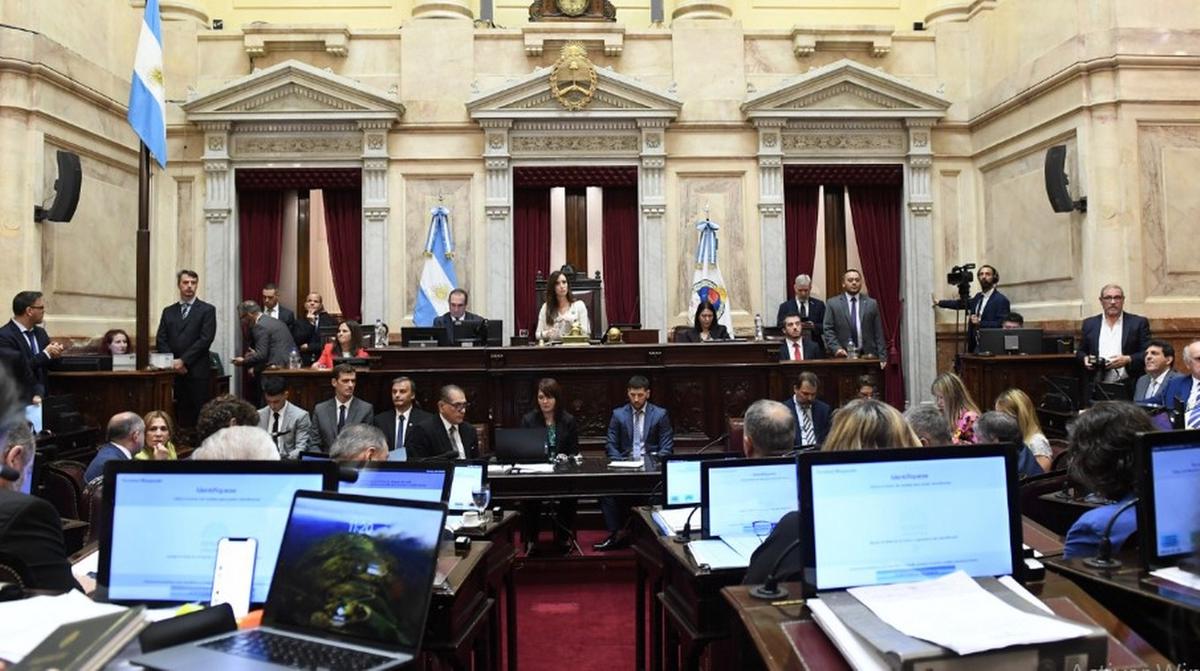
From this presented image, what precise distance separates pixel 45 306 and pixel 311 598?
7.92m

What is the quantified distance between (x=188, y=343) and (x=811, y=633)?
7.60m

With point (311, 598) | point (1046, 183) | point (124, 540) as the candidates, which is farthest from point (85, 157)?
point (1046, 183)

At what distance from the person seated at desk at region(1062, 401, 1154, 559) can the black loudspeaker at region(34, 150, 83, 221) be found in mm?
8568

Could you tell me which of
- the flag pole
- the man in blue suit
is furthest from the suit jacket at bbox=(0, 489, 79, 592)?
the flag pole

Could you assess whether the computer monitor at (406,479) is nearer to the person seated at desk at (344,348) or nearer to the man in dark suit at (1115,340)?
the person seated at desk at (344,348)

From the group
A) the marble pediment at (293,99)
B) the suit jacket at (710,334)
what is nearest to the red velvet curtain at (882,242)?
the suit jacket at (710,334)

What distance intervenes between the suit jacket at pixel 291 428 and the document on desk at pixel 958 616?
5.07m

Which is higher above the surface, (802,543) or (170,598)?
(802,543)

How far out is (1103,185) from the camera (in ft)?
26.3

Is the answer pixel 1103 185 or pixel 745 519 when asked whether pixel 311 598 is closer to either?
pixel 745 519

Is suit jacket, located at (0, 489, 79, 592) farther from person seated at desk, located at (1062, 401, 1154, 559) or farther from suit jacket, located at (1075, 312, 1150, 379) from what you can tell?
suit jacket, located at (1075, 312, 1150, 379)

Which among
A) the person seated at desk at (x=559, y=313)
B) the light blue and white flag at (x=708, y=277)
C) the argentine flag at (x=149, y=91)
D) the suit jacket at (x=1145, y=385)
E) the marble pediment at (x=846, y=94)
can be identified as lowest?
the suit jacket at (x=1145, y=385)

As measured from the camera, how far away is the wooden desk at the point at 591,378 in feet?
23.6

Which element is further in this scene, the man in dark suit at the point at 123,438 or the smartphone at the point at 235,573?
the man in dark suit at the point at 123,438
